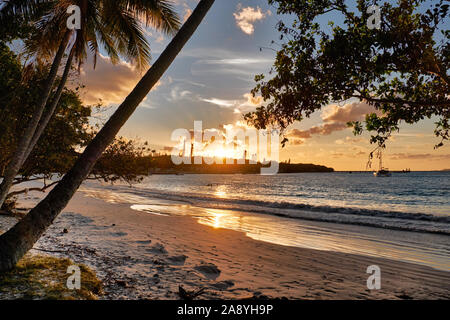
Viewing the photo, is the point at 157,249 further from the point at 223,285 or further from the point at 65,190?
the point at 65,190

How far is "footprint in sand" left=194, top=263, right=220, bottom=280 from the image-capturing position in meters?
6.56

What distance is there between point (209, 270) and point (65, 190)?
3.98 meters

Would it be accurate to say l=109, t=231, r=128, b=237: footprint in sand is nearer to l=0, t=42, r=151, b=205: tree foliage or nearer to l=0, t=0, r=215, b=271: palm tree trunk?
l=0, t=42, r=151, b=205: tree foliage

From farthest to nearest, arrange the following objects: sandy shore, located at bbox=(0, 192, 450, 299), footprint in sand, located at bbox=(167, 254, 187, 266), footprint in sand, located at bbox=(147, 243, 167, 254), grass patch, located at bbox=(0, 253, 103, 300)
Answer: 1. footprint in sand, located at bbox=(147, 243, 167, 254)
2. footprint in sand, located at bbox=(167, 254, 187, 266)
3. sandy shore, located at bbox=(0, 192, 450, 299)
4. grass patch, located at bbox=(0, 253, 103, 300)

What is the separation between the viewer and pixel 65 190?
458 centimetres

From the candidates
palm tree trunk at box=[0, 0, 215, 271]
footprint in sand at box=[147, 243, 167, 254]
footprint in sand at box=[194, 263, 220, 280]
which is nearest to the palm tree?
palm tree trunk at box=[0, 0, 215, 271]

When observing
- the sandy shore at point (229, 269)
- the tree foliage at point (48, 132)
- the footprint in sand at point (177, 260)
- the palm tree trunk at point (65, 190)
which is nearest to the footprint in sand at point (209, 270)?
the sandy shore at point (229, 269)

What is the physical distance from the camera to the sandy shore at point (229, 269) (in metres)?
5.69

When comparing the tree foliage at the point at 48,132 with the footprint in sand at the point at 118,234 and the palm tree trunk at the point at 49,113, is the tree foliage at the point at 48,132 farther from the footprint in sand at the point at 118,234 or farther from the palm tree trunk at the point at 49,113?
the footprint in sand at the point at 118,234

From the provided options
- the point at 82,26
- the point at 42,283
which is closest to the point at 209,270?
the point at 42,283

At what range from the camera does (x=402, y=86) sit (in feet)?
22.2
